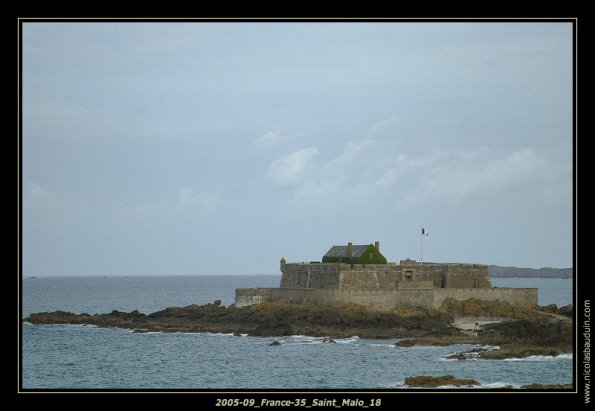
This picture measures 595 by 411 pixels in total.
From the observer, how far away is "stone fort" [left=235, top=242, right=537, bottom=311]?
53.7 m

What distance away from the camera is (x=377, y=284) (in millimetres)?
55312

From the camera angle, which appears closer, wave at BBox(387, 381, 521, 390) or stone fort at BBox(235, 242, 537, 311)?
wave at BBox(387, 381, 521, 390)

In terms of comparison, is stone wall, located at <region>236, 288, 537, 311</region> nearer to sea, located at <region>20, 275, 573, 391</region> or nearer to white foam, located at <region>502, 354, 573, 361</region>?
sea, located at <region>20, 275, 573, 391</region>

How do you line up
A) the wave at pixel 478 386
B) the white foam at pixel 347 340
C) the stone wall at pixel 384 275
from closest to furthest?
1. the wave at pixel 478 386
2. the white foam at pixel 347 340
3. the stone wall at pixel 384 275

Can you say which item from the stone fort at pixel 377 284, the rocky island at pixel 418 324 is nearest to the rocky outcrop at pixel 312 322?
the rocky island at pixel 418 324

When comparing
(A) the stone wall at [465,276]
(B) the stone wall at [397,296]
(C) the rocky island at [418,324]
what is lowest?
(C) the rocky island at [418,324]

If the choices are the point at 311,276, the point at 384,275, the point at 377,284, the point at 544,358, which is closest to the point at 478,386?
the point at 544,358

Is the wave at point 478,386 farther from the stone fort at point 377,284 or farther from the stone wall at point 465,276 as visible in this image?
the stone wall at point 465,276

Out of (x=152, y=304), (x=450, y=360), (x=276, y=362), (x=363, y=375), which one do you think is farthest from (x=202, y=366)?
(x=152, y=304)

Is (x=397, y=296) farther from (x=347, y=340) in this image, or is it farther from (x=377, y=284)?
(x=347, y=340)

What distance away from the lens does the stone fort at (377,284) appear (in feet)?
176

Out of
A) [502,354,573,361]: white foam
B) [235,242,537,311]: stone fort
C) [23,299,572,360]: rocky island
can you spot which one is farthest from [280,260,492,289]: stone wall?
[502,354,573,361]: white foam

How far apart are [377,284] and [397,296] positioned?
1.83 meters
